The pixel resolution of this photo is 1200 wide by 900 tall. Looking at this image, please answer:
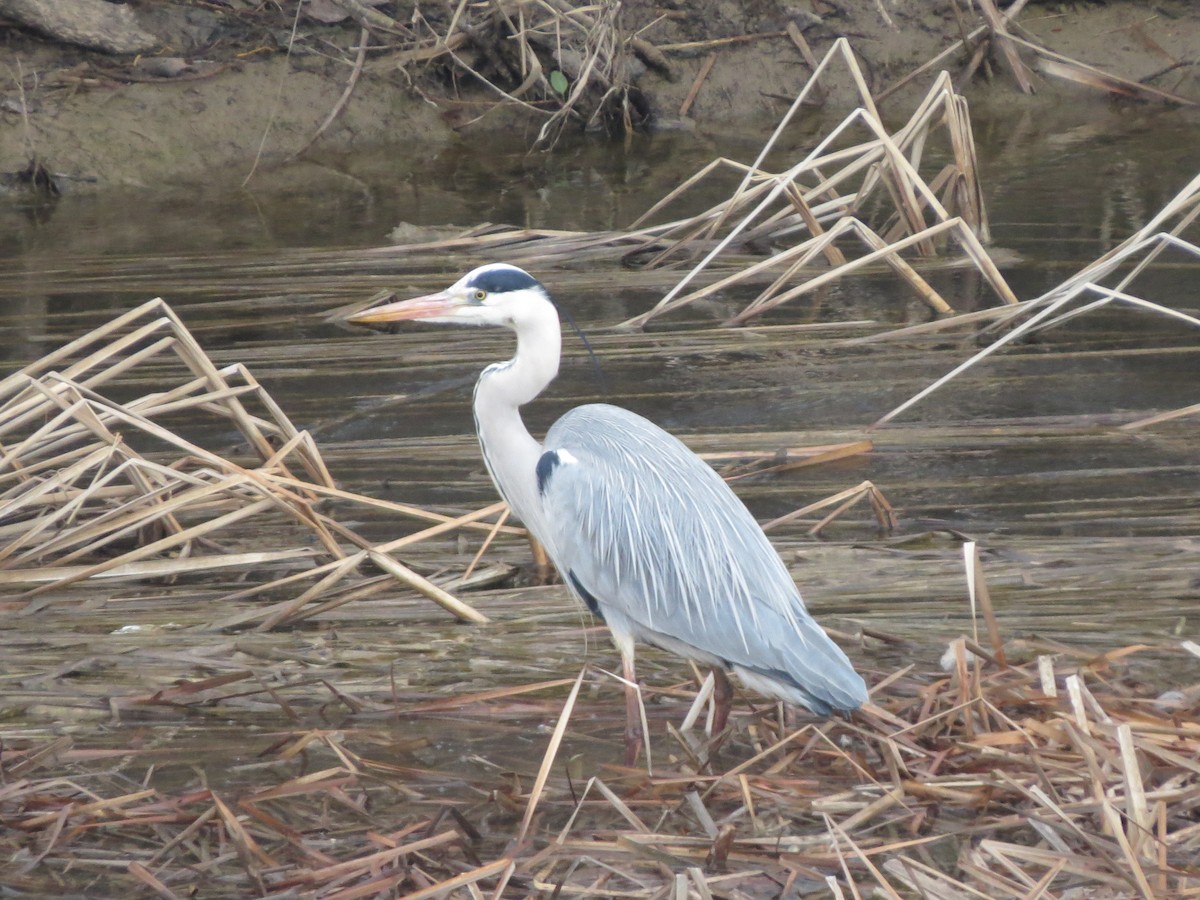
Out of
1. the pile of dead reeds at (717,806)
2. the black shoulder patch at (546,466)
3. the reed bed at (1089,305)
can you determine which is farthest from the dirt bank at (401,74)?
the pile of dead reeds at (717,806)

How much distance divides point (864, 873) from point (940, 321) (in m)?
3.27

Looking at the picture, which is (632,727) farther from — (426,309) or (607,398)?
(607,398)

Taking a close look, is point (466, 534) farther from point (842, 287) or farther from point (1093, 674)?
point (842, 287)

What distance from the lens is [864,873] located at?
293cm

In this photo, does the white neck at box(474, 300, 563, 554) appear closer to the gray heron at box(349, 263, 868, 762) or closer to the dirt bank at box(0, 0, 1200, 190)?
the gray heron at box(349, 263, 868, 762)

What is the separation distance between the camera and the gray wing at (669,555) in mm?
3381

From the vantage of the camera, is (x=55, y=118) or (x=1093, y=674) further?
(x=55, y=118)

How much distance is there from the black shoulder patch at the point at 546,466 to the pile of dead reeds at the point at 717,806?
0.50 metres

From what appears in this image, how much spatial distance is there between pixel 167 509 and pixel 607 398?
6.72 ft

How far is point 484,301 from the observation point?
368cm

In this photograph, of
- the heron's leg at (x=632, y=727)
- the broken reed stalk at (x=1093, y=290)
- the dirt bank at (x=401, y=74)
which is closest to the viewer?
the heron's leg at (x=632, y=727)

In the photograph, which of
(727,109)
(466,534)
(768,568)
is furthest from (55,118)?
(768,568)

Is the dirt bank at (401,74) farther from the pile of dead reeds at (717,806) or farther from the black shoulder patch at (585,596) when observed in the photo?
the pile of dead reeds at (717,806)

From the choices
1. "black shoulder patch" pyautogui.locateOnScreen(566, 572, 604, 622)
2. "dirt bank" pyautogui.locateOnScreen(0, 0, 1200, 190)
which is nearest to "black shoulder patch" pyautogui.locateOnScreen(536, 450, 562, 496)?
"black shoulder patch" pyautogui.locateOnScreen(566, 572, 604, 622)
